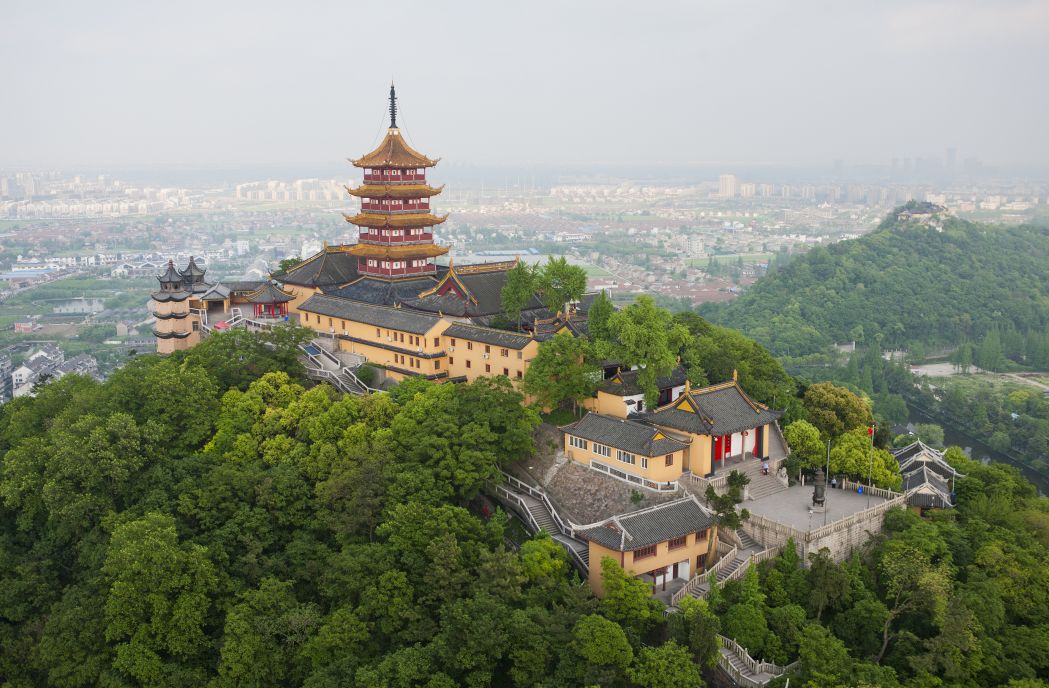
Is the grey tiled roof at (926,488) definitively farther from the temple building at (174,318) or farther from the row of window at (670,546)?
the temple building at (174,318)

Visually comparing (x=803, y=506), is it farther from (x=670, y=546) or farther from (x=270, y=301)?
(x=270, y=301)

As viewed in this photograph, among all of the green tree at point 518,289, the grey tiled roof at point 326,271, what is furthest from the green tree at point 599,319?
the grey tiled roof at point 326,271

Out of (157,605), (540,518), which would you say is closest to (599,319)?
(540,518)

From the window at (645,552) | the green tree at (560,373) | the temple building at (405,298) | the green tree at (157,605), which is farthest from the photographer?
the temple building at (405,298)

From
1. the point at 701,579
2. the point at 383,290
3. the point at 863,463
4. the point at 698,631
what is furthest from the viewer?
the point at 383,290

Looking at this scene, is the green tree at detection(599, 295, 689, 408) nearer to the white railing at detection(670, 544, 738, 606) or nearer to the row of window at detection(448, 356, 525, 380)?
the row of window at detection(448, 356, 525, 380)

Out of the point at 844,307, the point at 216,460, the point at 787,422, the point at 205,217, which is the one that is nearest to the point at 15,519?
the point at 216,460

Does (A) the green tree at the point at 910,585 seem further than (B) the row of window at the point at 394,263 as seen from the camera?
No
